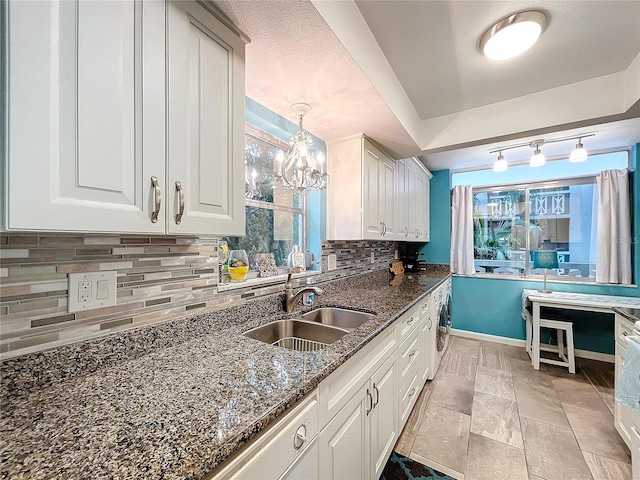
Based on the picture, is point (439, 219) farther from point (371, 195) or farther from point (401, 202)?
point (371, 195)

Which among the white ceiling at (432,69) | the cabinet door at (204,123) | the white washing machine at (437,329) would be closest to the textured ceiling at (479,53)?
the white ceiling at (432,69)

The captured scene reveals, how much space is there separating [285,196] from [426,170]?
2.50 metres

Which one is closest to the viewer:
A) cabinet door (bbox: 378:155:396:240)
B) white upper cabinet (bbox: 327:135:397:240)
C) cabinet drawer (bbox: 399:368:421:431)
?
cabinet drawer (bbox: 399:368:421:431)

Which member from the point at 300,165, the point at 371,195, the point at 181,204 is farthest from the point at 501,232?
the point at 181,204

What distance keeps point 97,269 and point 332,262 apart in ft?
5.15

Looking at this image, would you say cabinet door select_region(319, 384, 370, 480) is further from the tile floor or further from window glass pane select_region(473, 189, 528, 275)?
window glass pane select_region(473, 189, 528, 275)

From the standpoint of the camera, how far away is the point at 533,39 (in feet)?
4.29

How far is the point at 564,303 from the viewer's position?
8.98ft

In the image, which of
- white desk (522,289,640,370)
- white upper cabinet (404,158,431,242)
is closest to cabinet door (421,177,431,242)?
white upper cabinet (404,158,431,242)

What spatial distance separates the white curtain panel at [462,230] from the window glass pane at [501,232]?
0.16 meters

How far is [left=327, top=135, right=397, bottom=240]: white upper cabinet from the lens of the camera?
2.01m

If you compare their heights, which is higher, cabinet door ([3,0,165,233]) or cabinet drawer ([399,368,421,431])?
cabinet door ([3,0,165,233])

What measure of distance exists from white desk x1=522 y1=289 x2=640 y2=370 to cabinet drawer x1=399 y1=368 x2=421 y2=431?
63.8 inches

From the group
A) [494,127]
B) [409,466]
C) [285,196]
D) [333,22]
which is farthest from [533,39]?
[409,466]
